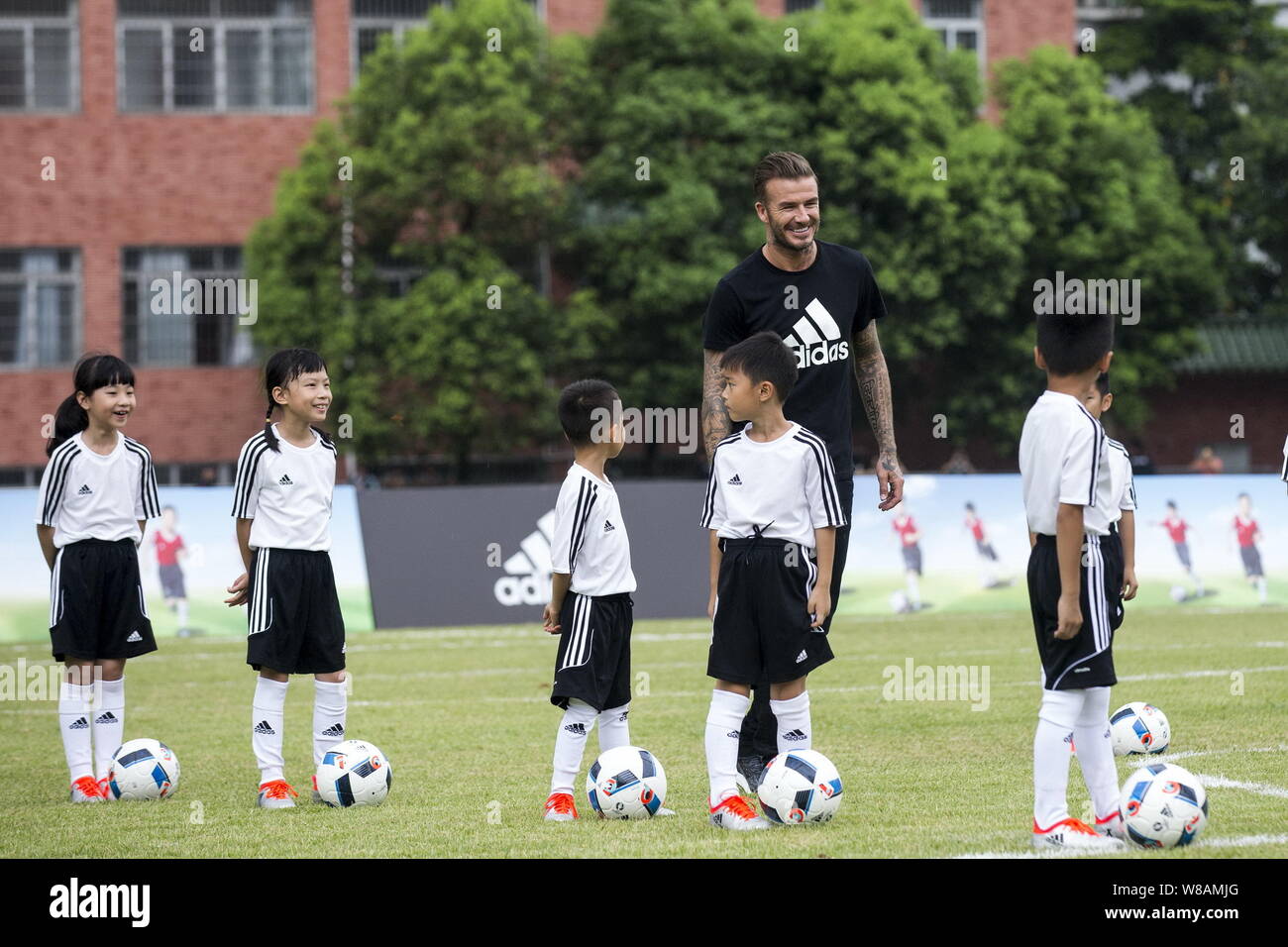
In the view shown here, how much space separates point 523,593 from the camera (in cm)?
1827

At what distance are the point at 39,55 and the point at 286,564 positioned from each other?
29213 millimetres

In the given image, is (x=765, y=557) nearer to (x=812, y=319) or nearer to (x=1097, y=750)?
(x=812, y=319)

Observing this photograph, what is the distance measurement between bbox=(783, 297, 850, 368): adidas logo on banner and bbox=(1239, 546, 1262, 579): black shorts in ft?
41.7

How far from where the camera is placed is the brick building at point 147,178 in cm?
3372

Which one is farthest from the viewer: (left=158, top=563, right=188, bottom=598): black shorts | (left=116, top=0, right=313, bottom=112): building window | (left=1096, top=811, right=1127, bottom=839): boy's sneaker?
(left=116, top=0, right=313, bottom=112): building window

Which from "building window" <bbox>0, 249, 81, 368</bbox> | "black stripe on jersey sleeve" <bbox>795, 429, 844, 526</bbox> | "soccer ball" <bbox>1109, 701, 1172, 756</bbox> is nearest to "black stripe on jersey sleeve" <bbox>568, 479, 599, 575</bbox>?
"black stripe on jersey sleeve" <bbox>795, 429, 844, 526</bbox>

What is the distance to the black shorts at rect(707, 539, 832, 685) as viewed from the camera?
650cm

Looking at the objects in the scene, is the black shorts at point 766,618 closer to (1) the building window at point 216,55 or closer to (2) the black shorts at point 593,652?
(2) the black shorts at point 593,652

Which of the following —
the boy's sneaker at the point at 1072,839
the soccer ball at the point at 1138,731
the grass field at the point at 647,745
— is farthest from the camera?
the soccer ball at the point at 1138,731

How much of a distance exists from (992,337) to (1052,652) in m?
28.5

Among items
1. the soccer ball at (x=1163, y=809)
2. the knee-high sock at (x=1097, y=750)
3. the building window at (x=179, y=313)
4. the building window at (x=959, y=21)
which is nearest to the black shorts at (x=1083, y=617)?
the knee-high sock at (x=1097, y=750)

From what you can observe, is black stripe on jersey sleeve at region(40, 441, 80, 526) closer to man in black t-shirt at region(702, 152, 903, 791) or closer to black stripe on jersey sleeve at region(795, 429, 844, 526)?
man in black t-shirt at region(702, 152, 903, 791)

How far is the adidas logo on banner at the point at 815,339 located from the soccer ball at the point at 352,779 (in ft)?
8.34
